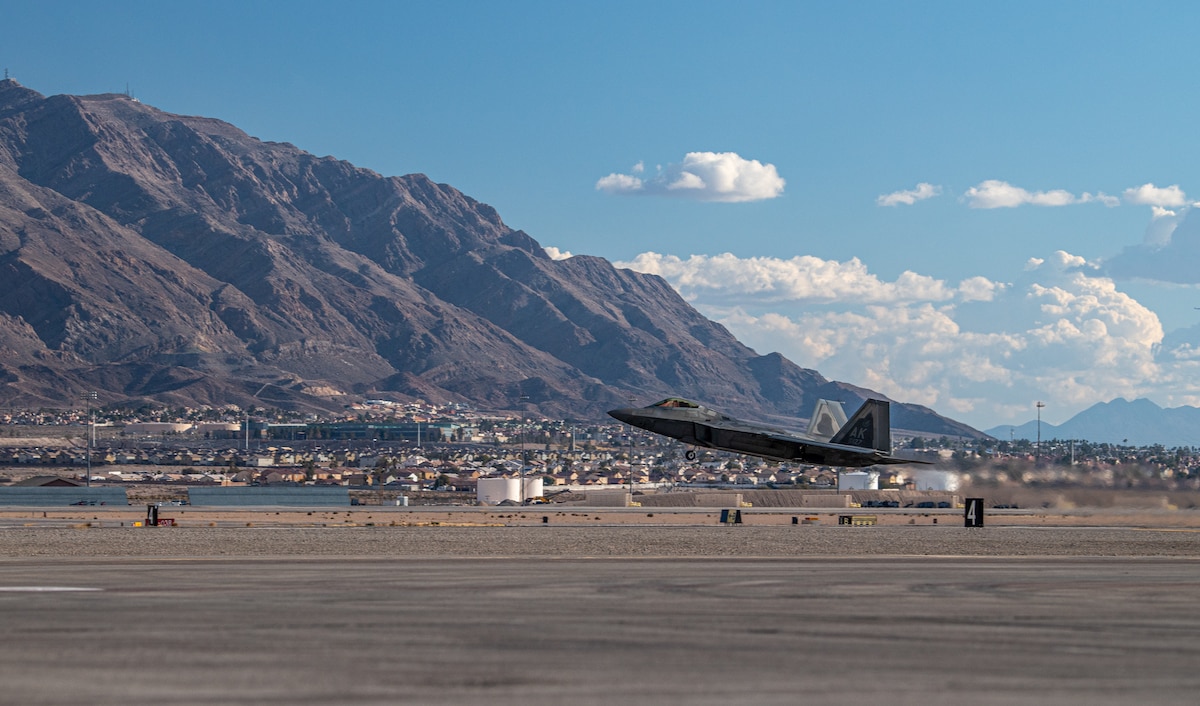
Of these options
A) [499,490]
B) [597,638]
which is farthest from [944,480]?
[499,490]

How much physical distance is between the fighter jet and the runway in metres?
33.2

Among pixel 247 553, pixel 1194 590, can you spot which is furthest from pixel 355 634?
pixel 247 553

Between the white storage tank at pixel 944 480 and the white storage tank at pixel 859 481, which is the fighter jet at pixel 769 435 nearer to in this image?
the white storage tank at pixel 944 480

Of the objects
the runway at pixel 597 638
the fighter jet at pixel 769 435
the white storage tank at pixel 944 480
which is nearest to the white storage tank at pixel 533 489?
the white storage tank at pixel 944 480

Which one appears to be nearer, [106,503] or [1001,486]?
[1001,486]

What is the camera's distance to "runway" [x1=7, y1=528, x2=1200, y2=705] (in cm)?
1786

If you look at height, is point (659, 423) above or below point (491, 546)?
above

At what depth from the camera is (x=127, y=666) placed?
1931 cm

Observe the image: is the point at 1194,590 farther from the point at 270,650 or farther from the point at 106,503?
the point at 106,503

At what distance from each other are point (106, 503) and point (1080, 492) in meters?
81.2

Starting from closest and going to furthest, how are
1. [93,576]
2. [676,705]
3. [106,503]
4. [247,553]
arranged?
[676,705] < [93,576] < [247,553] < [106,503]

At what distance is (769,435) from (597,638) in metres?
49.2

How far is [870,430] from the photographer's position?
7306 cm

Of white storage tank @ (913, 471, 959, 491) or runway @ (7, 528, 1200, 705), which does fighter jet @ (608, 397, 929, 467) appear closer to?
white storage tank @ (913, 471, 959, 491)
